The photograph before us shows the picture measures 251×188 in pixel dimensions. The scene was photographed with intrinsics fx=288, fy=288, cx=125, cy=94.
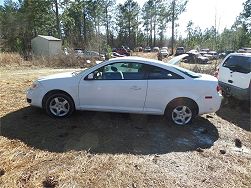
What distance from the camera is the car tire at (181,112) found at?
6.36 m

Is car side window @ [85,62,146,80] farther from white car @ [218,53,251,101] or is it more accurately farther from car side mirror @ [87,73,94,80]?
white car @ [218,53,251,101]

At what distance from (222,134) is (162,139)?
4.89ft

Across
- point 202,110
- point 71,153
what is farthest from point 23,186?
point 202,110

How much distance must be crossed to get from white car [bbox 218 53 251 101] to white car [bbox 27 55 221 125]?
6.89ft

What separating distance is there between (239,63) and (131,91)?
4.12 m

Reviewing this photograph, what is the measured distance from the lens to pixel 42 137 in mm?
5406

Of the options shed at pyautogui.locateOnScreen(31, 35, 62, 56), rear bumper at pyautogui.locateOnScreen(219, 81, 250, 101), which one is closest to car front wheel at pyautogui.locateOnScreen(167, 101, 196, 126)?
rear bumper at pyautogui.locateOnScreen(219, 81, 250, 101)

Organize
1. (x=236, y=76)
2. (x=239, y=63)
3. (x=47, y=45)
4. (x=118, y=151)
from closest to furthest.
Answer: (x=118, y=151) < (x=236, y=76) < (x=239, y=63) < (x=47, y=45)

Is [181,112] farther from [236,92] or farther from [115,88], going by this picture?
[236,92]

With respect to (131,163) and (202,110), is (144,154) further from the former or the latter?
(202,110)

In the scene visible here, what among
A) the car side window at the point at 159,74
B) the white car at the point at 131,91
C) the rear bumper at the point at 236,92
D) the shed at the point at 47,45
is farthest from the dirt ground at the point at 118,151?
the shed at the point at 47,45

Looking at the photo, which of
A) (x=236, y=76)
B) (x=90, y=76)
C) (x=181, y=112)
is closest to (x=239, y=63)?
(x=236, y=76)

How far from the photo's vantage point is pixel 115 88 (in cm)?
626

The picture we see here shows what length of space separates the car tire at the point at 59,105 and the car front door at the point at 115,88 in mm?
274
